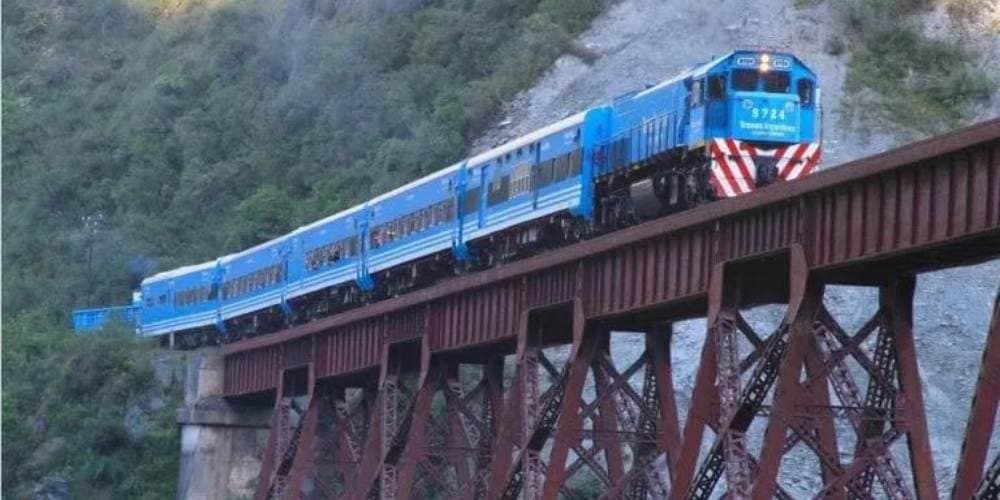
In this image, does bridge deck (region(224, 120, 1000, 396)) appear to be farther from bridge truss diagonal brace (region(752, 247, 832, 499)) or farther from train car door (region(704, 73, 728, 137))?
train car door (region(704, 73, 728, 137))

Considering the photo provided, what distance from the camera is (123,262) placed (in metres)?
84.6

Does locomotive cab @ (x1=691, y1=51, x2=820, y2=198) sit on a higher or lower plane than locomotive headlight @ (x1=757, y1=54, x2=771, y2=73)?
lower

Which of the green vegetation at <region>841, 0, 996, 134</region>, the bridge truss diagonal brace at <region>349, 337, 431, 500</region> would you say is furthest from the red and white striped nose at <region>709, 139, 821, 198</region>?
the green vegetation at <region>841, 0, 996, 134</region>

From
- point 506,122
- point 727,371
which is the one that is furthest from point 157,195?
point 727,371

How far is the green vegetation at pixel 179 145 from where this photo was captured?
211 ft

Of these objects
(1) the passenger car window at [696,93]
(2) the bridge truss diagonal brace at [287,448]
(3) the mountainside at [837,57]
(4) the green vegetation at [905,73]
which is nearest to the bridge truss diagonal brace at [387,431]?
(2) the bridge truss diagonal brace at [287,448]

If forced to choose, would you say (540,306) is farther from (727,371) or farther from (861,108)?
(861,108)

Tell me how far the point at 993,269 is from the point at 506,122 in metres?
18.6

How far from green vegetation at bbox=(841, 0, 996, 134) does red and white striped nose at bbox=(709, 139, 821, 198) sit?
85.8ft

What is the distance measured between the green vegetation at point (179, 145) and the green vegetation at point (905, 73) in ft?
31.3

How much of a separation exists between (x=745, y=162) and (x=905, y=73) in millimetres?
32145

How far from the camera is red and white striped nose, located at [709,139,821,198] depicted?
37.3 meters

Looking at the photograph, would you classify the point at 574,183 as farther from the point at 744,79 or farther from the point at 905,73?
the point at 905,73

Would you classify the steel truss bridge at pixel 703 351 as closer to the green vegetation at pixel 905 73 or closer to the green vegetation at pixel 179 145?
the green vegetation at pixel 179 145
